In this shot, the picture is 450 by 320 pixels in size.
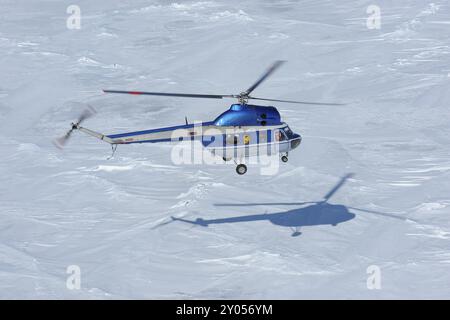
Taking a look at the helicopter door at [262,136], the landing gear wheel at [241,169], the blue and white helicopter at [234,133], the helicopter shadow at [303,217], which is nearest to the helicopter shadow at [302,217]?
the helicopter shadow at [303,217]

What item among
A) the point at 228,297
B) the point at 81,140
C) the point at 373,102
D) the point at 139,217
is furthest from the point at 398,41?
the point at 228,297

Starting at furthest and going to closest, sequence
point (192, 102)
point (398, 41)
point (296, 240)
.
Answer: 1. point (398, 41)
2. point (192, 102)
3. point (296, 240)

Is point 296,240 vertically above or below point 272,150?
below

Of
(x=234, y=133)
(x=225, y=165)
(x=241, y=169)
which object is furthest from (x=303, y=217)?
(x=234, y=133)

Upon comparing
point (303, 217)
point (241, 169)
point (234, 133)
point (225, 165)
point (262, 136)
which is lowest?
point (303, 217)

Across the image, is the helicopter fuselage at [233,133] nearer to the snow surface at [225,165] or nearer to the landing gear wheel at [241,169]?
the landing gear wheel at [241,169]

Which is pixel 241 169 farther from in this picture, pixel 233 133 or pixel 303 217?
pixel 303 217

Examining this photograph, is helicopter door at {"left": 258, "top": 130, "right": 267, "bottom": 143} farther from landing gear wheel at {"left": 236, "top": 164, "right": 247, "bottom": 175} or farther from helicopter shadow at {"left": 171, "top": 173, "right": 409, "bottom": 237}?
helicopter shadow at {"left": 171, "top": 173, "right": 409, "bottom": 237}
